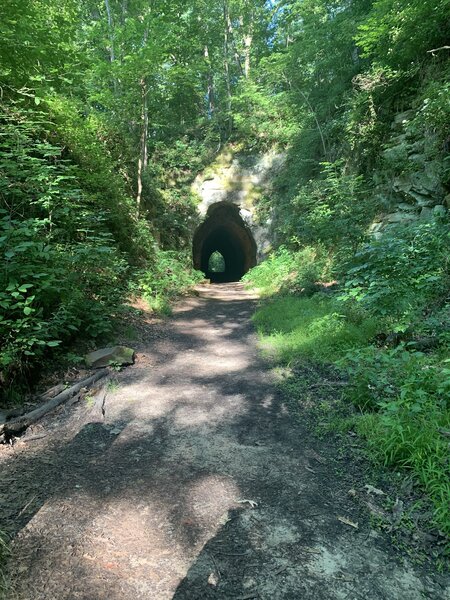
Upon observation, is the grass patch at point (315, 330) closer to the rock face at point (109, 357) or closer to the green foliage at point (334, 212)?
the green foliage at point (334, 212)

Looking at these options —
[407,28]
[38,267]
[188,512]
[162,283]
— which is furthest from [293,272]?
[188,512]

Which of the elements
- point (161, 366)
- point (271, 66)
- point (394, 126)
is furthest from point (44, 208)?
point (271, 66)

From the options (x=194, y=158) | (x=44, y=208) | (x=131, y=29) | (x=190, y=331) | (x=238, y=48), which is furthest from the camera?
(x=238, y=48)

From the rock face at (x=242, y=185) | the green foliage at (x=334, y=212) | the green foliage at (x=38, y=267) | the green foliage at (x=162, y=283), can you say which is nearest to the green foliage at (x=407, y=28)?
the green foliage at (x=334, y=212)

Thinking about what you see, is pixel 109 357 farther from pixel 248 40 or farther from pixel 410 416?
pixel 248 40

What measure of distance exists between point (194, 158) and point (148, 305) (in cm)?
1286

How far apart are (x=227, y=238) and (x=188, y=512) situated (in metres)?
25.2

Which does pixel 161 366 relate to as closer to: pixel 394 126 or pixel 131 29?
pixel 394 126

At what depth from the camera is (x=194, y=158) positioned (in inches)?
741

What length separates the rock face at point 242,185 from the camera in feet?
61.9

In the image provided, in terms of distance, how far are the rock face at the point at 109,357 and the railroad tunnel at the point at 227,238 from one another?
49.2 feet

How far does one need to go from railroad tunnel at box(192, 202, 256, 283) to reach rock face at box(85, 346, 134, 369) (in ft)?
49.2

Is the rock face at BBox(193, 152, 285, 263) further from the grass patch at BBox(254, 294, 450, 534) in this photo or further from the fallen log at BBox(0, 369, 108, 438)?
the fallen log at BBox(0, 369, 108, 438)

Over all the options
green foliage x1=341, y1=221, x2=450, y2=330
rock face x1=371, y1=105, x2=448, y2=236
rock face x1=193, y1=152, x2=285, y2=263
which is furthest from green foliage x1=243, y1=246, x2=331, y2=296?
green foliage x1=341, y1=221, x2=450, y2=330
